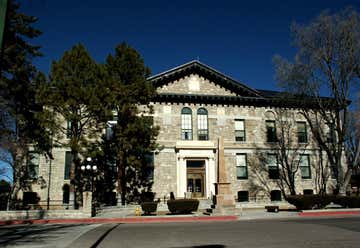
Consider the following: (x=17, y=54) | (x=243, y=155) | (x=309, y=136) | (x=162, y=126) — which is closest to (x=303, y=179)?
(x=309, y=136)

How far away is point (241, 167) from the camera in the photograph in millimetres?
30688

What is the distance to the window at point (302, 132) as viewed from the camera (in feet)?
108

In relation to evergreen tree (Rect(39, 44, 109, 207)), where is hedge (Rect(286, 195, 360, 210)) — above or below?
below

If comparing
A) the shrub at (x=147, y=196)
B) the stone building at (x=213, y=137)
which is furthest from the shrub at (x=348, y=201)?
the shrub at (x=147, y=196)

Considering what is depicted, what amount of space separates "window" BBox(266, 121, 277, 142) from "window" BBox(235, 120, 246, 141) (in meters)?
2.80

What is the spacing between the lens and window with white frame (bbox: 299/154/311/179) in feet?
105

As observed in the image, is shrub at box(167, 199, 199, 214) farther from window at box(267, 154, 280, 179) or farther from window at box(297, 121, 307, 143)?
window at box(297, 121, 307, 143)

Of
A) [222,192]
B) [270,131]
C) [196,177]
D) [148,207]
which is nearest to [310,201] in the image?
[222,192]

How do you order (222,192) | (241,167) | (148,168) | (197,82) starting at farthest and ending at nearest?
(197,82) < (241,167) < (148,168) < (222,192)

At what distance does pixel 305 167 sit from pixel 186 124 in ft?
44.2

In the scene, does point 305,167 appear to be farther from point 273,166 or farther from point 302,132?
point 302,132

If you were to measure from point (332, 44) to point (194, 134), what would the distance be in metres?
14.3

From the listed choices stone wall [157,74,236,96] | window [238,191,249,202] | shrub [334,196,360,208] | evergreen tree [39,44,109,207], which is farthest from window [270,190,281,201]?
evergreen tree [39,44,109,207]

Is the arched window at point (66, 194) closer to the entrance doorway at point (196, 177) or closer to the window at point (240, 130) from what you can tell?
the entrance doorway at point (196, 177)
